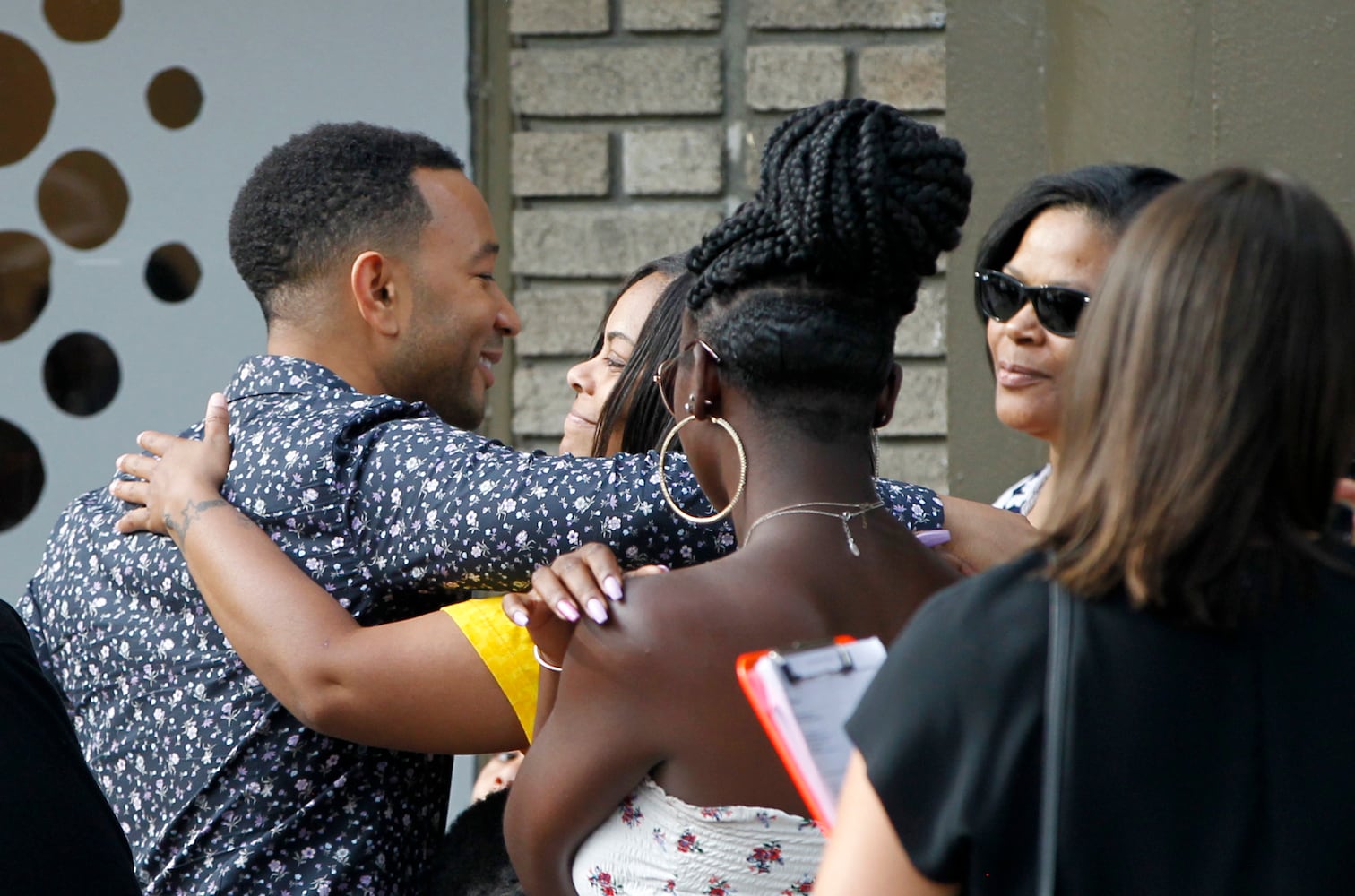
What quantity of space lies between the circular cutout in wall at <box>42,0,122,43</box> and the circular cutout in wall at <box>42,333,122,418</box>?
2.80 feet

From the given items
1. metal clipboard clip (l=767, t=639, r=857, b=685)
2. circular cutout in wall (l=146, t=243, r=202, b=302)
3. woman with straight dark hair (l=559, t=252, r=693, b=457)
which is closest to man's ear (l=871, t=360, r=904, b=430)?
metal clipboard clip (l=767, t=639, r=857, b=685)

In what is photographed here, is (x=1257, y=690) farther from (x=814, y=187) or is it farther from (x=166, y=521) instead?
(x=166, y=521)

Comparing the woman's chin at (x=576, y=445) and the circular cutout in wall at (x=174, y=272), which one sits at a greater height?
the circular cutout in wall at (x=174, y=272)

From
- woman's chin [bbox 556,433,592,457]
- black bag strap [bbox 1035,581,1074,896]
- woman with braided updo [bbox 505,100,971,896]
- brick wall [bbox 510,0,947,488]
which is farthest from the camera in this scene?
brick wall [bbox 510,0,947,488]

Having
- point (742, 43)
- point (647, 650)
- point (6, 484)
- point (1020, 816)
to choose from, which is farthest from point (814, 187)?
point (6, 484)

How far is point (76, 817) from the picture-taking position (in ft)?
5.23

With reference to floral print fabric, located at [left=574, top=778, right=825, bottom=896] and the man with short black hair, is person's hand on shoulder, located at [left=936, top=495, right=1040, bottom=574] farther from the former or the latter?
floral print fabric, located at [left=574, top=778, right=825, bottom=896]

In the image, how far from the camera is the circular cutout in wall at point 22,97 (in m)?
4.36

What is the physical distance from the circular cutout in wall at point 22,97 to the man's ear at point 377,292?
7.76 feet

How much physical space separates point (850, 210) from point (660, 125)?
2.65 metres

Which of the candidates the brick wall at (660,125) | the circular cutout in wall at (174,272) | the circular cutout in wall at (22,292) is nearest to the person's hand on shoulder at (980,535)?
the brick wall at (660,125)

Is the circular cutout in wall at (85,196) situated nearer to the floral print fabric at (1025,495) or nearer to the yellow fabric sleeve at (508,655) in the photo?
the floral print fabric at (1025,495)

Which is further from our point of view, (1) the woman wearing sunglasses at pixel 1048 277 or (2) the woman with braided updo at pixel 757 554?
(1) the woman wearing sunglasses at pixel 1048 277

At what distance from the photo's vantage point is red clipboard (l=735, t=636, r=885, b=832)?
1.30 metres
